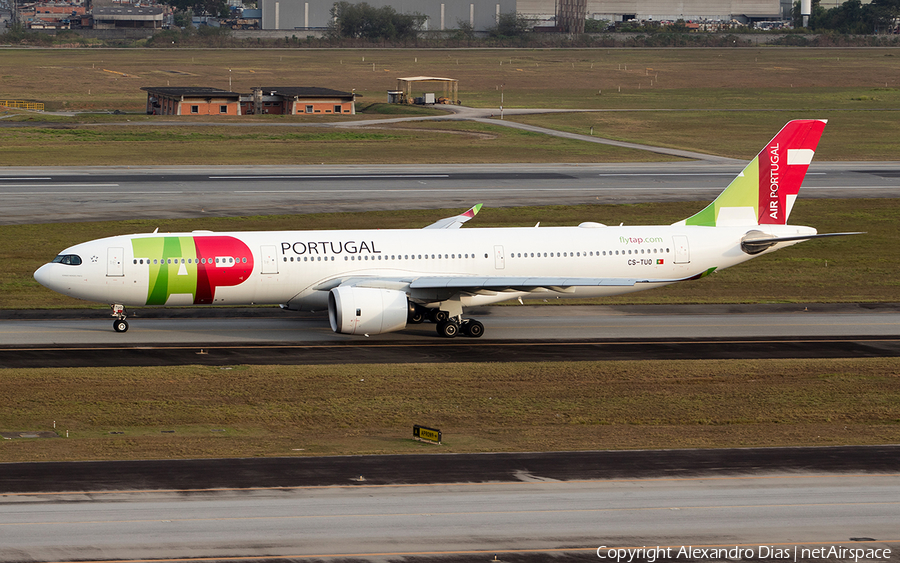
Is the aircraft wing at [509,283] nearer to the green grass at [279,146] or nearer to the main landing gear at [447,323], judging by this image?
the main landing gear at [447,323]

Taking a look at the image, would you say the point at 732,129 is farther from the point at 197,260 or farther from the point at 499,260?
the point at 197,260

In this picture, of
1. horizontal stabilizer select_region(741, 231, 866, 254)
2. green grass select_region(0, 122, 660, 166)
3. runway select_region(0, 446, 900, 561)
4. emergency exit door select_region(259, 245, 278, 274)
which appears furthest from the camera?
green grass select_region(0, 122, 660, 166)

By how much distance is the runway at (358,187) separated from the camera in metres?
73.4

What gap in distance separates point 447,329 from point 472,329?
109cm

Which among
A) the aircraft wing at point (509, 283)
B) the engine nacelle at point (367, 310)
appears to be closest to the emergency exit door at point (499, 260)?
the aircraft wing at point (509, 283)

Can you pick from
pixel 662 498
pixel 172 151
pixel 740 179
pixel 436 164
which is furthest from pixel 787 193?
pixel 172 151

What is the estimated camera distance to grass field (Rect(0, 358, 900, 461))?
30266 mm

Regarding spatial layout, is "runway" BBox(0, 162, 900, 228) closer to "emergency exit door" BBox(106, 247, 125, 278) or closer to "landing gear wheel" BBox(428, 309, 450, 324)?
"emergency exit door" BBox(106, 247, 125, 278)

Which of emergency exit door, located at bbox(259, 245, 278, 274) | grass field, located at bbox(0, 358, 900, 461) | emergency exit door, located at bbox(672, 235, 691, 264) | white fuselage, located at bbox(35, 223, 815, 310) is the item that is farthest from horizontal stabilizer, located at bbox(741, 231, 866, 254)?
emergency exit door, located at bbox(259, 245, 278, 274)

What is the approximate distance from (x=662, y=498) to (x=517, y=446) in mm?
5390

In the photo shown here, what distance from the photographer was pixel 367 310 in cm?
4134

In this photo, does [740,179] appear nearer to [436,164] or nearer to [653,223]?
[653,223]

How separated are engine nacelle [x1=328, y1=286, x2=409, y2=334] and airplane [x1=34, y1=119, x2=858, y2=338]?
0.16 feet

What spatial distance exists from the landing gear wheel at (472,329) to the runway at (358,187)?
2879 centimetres
